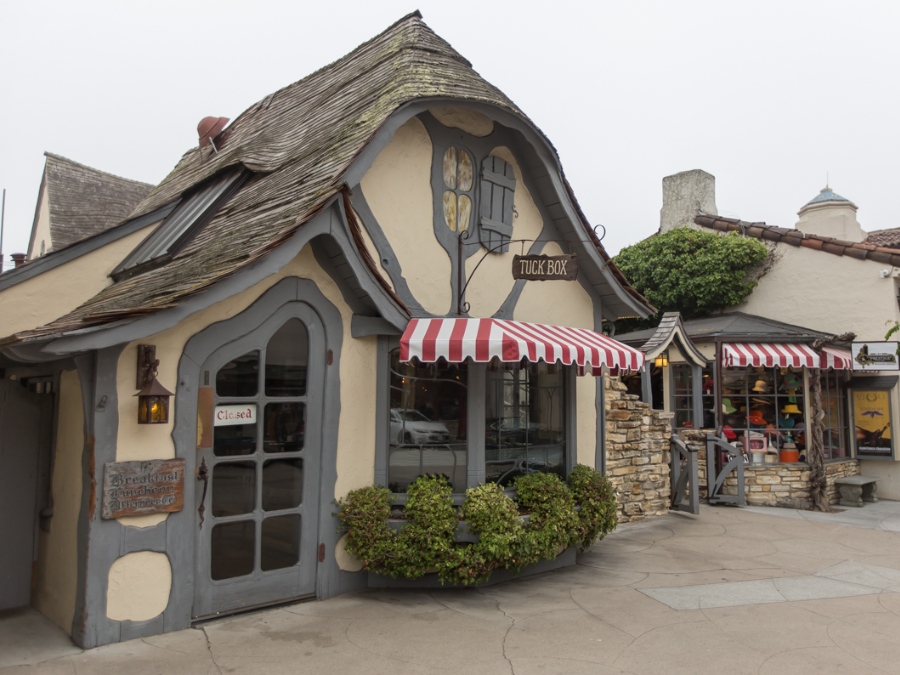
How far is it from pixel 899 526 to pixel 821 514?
1.27 m

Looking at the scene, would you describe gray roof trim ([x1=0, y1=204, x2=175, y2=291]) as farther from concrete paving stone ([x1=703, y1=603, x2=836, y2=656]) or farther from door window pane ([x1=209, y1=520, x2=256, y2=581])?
concrete paving stone ([x1=703, y1=603, x2=836, y2=656])

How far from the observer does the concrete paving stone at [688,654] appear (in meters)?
4.85

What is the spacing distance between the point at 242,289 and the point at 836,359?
39.7ft

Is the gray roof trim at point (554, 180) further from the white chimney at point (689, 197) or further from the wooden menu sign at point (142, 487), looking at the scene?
the white chimney at point (689, 197)

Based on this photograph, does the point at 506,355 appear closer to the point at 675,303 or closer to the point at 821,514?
the point at 821,514

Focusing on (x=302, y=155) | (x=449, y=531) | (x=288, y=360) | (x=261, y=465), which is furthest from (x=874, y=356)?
(x=261, y=465)

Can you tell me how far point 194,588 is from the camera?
5.41 m

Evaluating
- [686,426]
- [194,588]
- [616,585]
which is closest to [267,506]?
[194,588]

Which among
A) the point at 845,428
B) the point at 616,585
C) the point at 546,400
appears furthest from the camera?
the point at 845,428

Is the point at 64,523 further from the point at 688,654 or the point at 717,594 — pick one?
the point at 717,594

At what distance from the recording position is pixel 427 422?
6.77 m

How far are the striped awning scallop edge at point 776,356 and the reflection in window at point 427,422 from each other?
781 centimetres

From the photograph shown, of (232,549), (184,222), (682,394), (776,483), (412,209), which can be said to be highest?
(184,222)

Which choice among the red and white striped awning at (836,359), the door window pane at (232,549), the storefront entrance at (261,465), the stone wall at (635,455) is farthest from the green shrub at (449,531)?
the red and white striped awning at (836,359)
